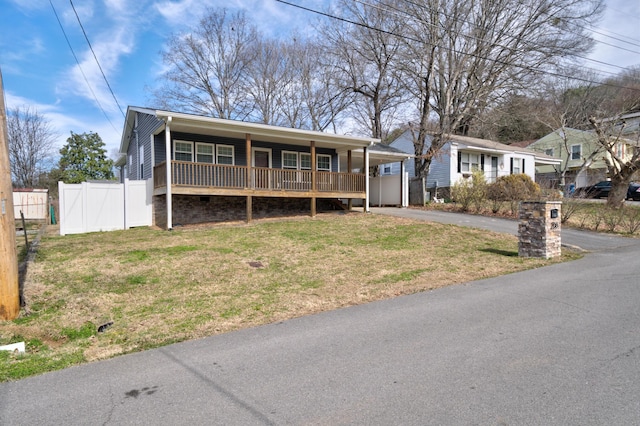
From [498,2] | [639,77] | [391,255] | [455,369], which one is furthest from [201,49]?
[455,369]

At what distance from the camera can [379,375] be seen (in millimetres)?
3451

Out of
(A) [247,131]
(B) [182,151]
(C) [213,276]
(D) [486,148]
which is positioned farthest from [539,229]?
(D) [486,148]

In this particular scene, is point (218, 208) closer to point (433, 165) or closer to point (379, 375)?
point (379, 375)

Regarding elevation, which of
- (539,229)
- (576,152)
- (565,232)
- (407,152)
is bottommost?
(565,232)

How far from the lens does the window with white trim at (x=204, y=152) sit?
51.0 ft

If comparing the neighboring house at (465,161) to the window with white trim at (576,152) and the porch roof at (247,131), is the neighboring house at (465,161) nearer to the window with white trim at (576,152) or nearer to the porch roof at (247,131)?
the porch roof at (247,131)

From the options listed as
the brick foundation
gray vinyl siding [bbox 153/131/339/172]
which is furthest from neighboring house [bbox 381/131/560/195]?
the brick foundation

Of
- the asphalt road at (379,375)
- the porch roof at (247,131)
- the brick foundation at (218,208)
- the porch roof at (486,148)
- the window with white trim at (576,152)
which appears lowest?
the asphalt road at (379,375)

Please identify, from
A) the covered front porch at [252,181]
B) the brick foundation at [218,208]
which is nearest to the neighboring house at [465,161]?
the covered front porch at [252,181]

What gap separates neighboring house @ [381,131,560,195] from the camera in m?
25.9

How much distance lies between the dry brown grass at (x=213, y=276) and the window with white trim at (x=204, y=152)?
3879mm

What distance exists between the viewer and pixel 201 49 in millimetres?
31188

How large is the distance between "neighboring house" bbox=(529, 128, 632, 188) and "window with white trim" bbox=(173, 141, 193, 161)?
28.0 metres

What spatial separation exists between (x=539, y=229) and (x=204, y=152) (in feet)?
40.8
